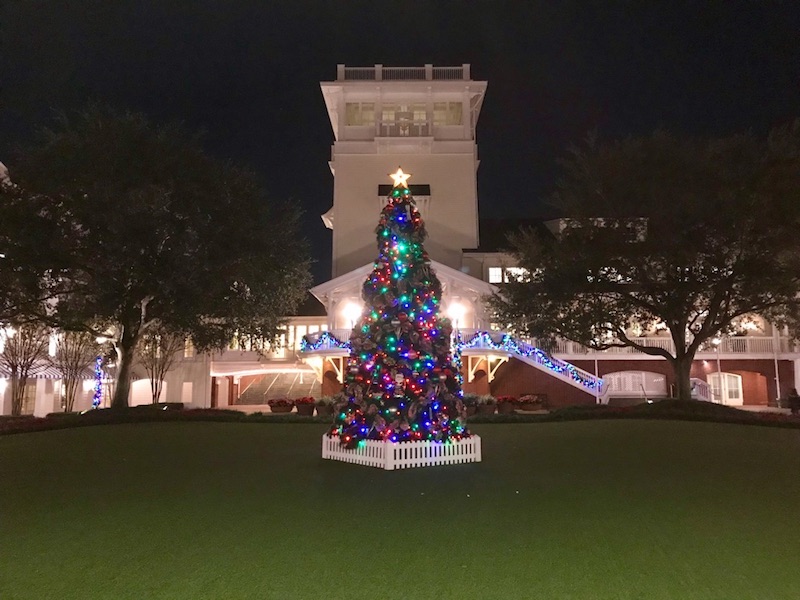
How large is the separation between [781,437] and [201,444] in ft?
47.1

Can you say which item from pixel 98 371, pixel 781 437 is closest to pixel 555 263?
pixel 781 437

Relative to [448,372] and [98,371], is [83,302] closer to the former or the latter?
[98,371]

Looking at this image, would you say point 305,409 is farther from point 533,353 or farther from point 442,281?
point 533,353

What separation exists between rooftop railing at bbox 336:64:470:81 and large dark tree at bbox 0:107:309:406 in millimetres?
17765

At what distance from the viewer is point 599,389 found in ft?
93.8

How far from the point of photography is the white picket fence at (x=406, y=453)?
1102 centimetres

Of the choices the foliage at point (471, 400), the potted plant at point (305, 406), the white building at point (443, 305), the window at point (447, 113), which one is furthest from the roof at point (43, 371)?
the window at point (447, 113)

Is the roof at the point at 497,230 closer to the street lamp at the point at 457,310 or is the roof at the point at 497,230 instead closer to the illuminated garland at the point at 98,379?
the street lamp at the point at 457,310

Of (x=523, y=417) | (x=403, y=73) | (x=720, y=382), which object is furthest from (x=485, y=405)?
(x=403, y=73)

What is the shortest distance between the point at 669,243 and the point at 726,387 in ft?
50.7

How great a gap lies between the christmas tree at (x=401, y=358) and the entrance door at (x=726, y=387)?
2758cm

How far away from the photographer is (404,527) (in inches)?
A: 268

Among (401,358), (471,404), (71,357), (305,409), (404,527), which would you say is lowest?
(404,527)

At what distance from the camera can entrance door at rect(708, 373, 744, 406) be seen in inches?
1356
